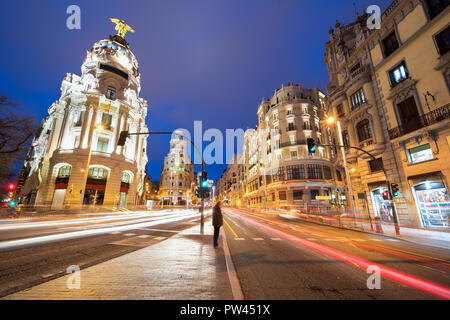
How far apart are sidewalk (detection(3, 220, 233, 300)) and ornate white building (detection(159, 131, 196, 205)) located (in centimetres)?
7055


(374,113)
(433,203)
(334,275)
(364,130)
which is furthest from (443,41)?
(334,275)

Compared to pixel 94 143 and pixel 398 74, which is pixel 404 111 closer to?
pixel 398 74

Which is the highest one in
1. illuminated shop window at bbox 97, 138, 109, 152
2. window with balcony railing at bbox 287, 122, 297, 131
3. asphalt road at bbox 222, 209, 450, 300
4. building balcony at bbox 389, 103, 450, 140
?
window with balcony railing at bbox 287, 122, 297, 131

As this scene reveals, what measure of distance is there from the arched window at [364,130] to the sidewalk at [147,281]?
20204 millimetres

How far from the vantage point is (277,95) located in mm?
46062

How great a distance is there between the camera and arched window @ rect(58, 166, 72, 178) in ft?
98.1

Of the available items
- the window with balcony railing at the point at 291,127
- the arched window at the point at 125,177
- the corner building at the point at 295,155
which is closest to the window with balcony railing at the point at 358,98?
the corner building at the point at 295,155

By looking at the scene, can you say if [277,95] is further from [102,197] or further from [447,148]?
[102,197]

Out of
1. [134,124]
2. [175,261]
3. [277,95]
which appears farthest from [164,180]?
[175,261]

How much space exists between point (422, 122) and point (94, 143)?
42.1m

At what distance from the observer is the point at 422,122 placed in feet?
44.8

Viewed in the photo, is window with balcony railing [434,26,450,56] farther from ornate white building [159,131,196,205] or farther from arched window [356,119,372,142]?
ornate white building [159,131,196,205]

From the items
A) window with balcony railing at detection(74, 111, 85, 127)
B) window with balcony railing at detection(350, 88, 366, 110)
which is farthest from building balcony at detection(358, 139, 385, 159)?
window with balcony railing at detection(74, 111, 85, 127)

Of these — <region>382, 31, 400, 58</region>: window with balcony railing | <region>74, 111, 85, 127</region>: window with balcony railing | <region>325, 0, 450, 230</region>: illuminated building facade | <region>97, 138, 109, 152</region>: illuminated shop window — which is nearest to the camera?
<region>325, 0, 450, 230</region>: illuminated building facade
